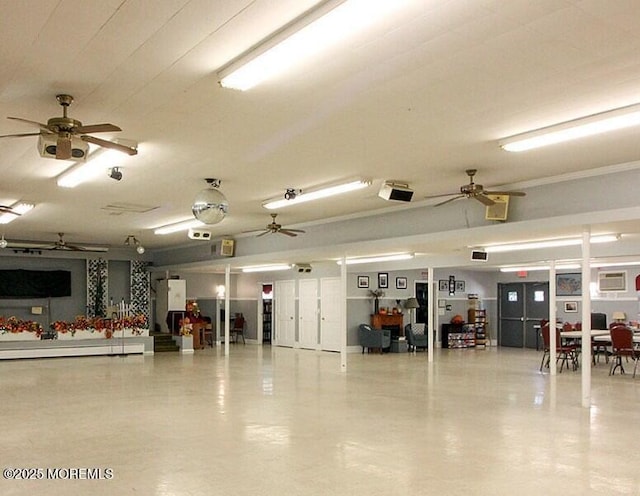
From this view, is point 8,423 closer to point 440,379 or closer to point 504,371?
point 440,379

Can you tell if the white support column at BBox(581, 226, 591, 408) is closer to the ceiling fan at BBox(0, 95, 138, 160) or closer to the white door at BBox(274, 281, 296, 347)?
the ceiling fan at BBox(0, 95, 138, 160)

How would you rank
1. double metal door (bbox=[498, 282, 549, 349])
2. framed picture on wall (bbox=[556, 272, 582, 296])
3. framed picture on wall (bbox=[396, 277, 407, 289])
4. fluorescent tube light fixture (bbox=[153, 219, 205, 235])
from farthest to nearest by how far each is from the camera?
double metal door (bbox=[498, 282, 549, 349])
framed picture on wall (bbox=[556, 272, 582, 296])
framed picture on wall (bbox=[396, 277, 407, 289])
fluorescent tube light fixture (bbox=[153, 219, 205, 235])

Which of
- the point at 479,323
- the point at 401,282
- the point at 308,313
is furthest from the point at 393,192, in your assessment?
the point at 479,323

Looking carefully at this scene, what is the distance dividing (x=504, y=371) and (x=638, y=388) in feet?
9.33

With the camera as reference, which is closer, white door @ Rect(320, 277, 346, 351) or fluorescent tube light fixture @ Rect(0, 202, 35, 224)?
fluorescent tube light fixture @ Rect(0, 202, 35, 224)

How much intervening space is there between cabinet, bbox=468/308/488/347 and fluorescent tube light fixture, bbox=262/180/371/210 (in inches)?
467

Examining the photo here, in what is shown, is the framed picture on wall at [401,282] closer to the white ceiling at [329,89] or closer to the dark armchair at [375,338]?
the dark armchair at [375,338]

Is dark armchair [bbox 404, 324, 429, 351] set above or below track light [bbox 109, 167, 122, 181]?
below

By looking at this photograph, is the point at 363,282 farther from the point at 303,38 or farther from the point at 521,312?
the point at 303,38

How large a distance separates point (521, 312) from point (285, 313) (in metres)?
7.87

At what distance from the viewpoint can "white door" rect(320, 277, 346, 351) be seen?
17.2 metres

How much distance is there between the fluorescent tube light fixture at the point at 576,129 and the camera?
5246 millimetres

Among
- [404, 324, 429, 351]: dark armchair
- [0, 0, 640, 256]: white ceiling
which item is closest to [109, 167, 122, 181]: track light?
[0, 0, 640, 256]: white ceiling

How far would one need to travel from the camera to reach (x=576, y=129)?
5641 millimetres
